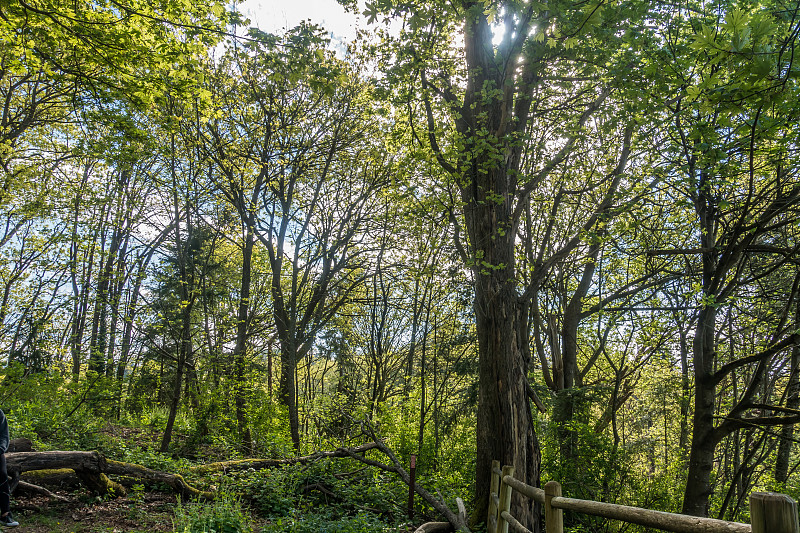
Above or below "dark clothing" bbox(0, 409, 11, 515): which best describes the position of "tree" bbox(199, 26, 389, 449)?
above

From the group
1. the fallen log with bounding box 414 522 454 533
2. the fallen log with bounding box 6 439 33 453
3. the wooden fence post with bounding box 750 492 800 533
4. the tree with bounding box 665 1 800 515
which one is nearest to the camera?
the wooden fence post with bounding box 750 492 800 533

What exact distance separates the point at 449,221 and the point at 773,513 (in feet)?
24.0

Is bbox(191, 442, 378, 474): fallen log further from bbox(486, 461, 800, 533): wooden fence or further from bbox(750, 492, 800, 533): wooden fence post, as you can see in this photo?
bbox(750, 492, 800, 533): wooden fence post

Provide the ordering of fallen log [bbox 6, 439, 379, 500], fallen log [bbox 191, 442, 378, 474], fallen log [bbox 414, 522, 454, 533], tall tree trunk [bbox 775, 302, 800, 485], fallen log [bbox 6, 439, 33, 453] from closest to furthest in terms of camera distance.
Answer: fallen log [bbox 414, 522, 454, 533], fallen log [bbox 6, 439, 379, 500], fallen log [bbox 6, 439, 33, 453], tall tree trunk [bbox 775, 302, 800, 485], fallen log [bbox 191, 442, 378, 474]

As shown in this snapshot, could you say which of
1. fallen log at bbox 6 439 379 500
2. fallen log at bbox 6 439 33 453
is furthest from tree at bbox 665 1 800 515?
fallen log at bbox 6 439 33 453

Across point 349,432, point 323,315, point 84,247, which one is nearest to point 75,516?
point 349,432

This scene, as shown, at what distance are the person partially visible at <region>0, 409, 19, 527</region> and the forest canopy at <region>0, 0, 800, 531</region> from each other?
2446 millimetres

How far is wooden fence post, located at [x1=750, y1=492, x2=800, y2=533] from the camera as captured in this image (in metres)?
1.51

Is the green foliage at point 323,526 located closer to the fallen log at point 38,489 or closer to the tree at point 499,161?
the tree at point 499,161

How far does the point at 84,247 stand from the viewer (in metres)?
9.88

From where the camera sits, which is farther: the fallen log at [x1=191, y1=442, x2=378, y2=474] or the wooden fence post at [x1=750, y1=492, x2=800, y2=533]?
the fallen log at [x1=191, y1=442, x2=378, y2=474]

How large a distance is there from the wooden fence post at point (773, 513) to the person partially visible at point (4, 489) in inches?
273

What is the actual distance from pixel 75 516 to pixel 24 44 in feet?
21.2

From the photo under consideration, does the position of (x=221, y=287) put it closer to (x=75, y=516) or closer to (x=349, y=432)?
(x=349, y=432)
